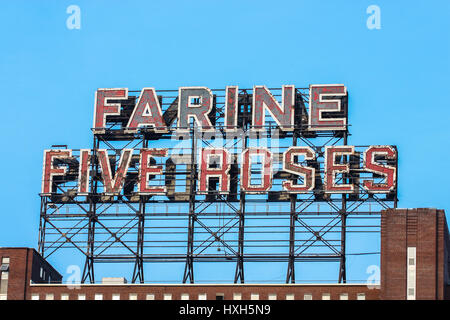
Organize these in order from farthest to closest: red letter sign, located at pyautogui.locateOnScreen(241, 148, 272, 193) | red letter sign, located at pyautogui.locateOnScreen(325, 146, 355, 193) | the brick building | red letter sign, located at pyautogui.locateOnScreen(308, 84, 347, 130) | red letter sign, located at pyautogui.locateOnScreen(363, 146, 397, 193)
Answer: red letter sign, located at pyautogui.locateOnScreen(308, 84, 347, 130) < red letter sign, located at pyautogui.locateOnScreen(241, 148, 272, 193) < red letter sign, located at pyautogui.locateOnScreen(363, 146, 397, 193) < red letter sign, located at pyautogui.locateOnScreen(325, 146, 355, 193) < the brick building

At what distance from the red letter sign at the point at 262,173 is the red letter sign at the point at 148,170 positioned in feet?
25.1

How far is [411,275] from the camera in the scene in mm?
152250

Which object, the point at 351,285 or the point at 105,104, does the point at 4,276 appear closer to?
the point at 105,104

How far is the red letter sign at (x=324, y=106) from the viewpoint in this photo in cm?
16538

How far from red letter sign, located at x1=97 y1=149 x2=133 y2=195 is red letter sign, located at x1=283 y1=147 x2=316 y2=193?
15201mm

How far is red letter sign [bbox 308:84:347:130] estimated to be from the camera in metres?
165

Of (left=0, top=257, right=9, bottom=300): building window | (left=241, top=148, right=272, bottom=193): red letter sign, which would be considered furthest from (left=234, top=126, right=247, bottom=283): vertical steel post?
(left=0, top=257, right=9, bottom=300): building window

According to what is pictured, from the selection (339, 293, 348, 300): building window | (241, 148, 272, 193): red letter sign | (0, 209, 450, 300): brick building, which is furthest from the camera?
(241, 148, 272, 193): red letter sign

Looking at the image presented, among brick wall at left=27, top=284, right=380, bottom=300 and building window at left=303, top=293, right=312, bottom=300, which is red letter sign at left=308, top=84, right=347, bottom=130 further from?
building window at left=303, top=293, right=312, bottom=300

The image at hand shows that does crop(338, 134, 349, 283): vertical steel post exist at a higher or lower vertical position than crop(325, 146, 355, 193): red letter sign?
lower

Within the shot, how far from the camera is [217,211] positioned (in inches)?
6417

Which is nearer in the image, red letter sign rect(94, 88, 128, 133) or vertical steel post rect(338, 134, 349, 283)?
vertical steel post rect(338, 134, 349, 283)

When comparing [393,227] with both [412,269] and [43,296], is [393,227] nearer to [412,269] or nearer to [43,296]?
[412,269]
